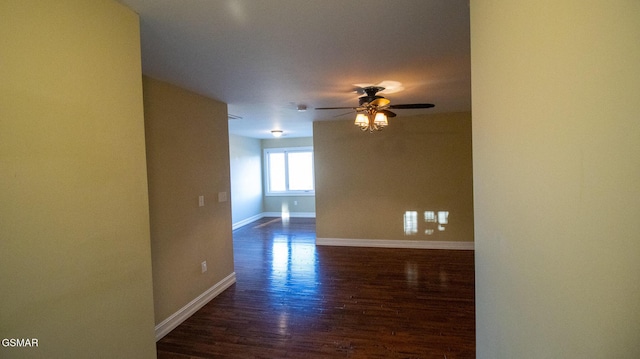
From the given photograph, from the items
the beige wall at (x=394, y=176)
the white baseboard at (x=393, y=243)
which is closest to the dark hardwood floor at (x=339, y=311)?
the white baseboard at (x=393, y=243)

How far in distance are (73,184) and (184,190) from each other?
5.61 ft

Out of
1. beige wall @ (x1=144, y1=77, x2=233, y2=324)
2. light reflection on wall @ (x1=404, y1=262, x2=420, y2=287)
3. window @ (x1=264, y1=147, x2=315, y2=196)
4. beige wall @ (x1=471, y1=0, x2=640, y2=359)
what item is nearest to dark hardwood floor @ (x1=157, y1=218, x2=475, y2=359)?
light reflection on wall @ (x1=404, y1=262, x2=420, y2=287)

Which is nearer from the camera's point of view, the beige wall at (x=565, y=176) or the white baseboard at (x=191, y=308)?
the beige wall at (x=565, y=176)

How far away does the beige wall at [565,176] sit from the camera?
0.44 metres

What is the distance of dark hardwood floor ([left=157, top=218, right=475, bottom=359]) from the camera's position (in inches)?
91.4

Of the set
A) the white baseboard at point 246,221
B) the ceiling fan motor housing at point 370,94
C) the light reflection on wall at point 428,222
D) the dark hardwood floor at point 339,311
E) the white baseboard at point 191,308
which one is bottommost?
the dark hardwood floor at point 339,311

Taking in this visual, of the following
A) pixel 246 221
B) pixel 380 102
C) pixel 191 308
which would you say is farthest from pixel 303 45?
pixel 246 221

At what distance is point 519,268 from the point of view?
764 millimetres

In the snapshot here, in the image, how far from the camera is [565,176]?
0.56m

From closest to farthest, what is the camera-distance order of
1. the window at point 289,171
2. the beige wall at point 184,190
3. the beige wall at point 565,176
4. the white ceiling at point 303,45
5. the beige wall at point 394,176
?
the beige wall at point 565,176 → the white ceiling at point 303,45 → the beige wall at point 184,190 → the beige wall at point 394,176 → the window at point 289,171

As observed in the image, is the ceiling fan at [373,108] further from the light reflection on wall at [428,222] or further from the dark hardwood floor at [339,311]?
the light reflection on wall at [428,222]

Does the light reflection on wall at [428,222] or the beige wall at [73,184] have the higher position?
the beige wall at [73,184]

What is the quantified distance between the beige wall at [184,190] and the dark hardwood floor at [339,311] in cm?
37

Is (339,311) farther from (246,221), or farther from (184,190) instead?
(246,221)
